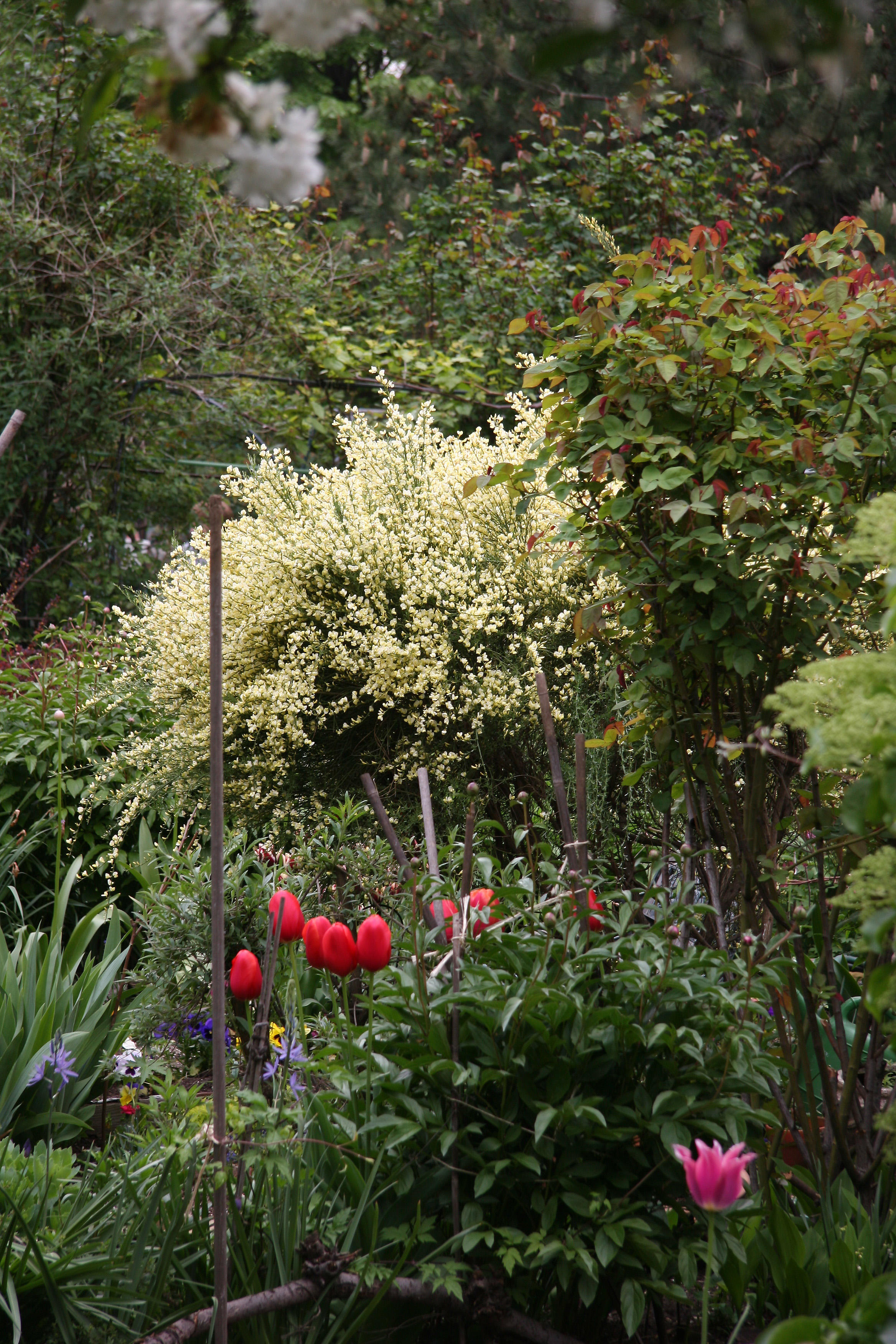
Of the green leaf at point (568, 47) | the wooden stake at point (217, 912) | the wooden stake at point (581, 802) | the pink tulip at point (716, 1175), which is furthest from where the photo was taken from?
the wooden stake at point (581, 802)

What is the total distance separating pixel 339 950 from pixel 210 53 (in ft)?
3.57

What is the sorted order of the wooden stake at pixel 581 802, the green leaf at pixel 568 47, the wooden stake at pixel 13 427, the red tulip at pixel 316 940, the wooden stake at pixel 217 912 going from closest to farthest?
1. the green leaf at pixel 568 47
2. the wooden stake at pixel 217 912
3. the red tulip at pixel 316 940
4. the wooden stake at pixel 581 802
5. the wooden stake at pixel 13 427

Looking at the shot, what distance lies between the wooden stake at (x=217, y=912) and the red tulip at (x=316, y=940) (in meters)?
0.30

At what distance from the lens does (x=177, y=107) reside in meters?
0.70

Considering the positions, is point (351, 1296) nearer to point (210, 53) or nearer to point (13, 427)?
point (210, 53)

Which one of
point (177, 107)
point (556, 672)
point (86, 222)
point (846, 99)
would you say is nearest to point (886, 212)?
point (846, 99)

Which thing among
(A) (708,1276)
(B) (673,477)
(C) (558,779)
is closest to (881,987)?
(A) (708,1276)

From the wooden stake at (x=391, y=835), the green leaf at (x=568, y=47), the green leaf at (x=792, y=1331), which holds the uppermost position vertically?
the green leaf at (x=568, y=47)

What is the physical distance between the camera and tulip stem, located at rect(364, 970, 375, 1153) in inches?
55.0

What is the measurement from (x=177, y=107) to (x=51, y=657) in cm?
420

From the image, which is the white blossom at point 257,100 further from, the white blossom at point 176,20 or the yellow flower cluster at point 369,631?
the yellow flower cluster at point 369,631

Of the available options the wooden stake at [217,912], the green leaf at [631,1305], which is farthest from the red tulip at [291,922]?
the green leaf at [631,1305]

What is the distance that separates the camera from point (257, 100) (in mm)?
787

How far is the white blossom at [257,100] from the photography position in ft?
2.47
